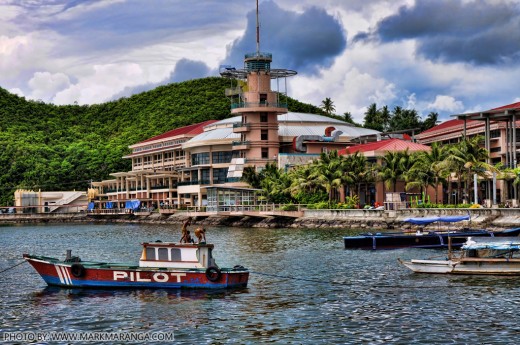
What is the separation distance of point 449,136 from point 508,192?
32809mm

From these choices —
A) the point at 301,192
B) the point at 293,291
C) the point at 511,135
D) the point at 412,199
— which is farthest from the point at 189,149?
the point at 293,291

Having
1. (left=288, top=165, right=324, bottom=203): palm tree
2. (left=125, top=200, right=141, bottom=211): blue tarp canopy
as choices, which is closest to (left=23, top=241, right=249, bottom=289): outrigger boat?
(left=288, top=165, right=324, bottom=203): palm tree

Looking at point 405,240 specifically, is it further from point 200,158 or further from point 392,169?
point 200,158

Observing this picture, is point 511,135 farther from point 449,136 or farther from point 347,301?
point 347,301

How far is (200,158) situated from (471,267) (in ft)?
406

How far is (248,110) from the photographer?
155m

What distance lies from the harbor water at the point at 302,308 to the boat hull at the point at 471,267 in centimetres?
83

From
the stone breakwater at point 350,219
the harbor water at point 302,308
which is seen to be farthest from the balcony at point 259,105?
the harbor water at point 302,308

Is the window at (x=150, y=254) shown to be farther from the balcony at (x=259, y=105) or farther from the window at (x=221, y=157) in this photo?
the window at (x=221, y=157)

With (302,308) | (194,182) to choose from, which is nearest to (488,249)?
(302,308)

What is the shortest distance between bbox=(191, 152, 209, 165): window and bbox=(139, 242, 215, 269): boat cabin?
121611 millimetres

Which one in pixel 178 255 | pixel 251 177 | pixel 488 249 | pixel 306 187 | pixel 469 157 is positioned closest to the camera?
pixel 178 255

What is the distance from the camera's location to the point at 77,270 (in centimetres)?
4678

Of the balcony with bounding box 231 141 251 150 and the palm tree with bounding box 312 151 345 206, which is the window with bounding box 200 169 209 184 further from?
the palm tree with bounding box 312 151 345 206
